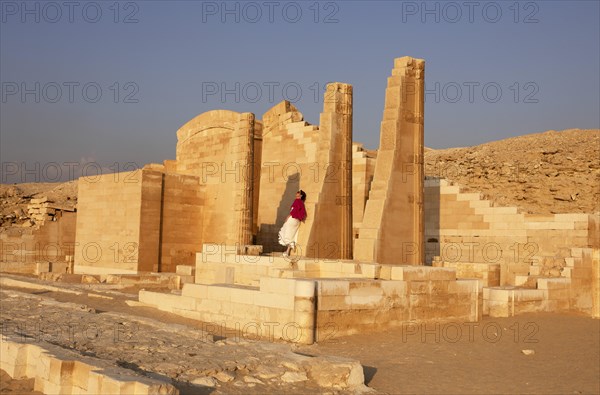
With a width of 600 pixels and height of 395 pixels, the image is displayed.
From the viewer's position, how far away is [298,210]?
14609 mm

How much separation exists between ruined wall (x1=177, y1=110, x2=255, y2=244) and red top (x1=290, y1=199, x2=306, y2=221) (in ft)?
15.7

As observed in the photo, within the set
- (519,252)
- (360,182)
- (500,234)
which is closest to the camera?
(519,252)

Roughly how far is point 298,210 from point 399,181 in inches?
94.7

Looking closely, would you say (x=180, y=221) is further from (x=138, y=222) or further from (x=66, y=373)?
(x=66, y=373)

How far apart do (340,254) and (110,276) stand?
713 centimetres

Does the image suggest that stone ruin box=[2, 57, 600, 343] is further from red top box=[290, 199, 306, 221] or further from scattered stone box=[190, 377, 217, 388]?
scattered stone box=[190, 377, 217, 388]

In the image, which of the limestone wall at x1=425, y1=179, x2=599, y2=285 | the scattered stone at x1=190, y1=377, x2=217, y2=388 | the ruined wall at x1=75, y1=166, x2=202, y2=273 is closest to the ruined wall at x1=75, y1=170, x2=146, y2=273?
the ruined wall at x1=75, y1=166, x2=202, y2=273

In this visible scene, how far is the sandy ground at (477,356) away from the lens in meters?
7.51

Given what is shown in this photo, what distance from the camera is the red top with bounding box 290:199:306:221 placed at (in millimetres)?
14539

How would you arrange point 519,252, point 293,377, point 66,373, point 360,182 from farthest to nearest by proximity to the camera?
point 360,182 < point 519,252 < point 293,377 < point 66,373

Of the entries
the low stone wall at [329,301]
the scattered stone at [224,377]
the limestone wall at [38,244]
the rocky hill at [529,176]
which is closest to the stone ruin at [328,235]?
the low stone wall at [329,301]

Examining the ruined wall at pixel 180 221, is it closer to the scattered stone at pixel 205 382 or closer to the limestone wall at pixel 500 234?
the limestone wall at pixel 500 234

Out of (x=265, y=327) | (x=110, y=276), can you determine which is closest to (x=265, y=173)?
(x=110, y=276)

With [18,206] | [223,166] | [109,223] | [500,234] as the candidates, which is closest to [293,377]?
[500,234]
